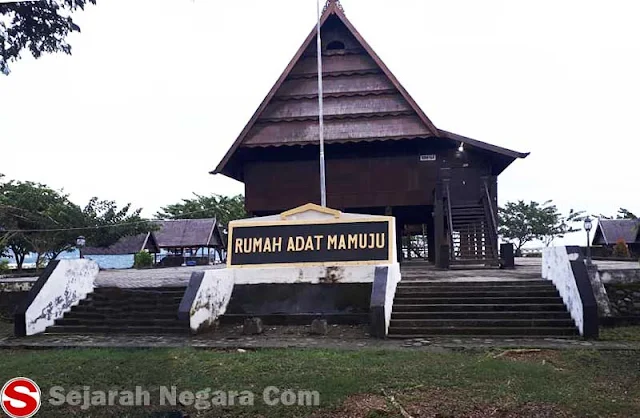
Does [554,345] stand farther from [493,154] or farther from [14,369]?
[493,154]

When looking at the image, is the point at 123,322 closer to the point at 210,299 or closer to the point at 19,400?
the point at 210,299

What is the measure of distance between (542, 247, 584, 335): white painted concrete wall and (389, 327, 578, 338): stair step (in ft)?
1.12

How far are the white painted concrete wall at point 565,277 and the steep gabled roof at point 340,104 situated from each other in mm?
7509

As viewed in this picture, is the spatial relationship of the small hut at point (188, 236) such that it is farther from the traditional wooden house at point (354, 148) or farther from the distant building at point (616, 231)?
the distant building at point (616, 231)

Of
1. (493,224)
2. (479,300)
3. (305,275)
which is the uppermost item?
(493,224)

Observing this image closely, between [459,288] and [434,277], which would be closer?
[459,288]

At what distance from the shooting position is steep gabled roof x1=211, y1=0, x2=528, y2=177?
18.1m

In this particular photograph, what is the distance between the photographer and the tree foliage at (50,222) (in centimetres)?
2716

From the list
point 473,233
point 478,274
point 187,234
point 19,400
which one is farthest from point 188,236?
point 19,400

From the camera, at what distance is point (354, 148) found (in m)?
19.0

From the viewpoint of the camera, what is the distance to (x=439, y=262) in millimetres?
16125

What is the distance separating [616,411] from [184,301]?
6988 mm

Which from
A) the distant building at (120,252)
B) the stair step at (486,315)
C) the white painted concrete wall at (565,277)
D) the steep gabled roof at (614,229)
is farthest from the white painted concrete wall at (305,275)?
the steep gabled roof at (614,229)

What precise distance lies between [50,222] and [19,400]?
2474 centimetres
